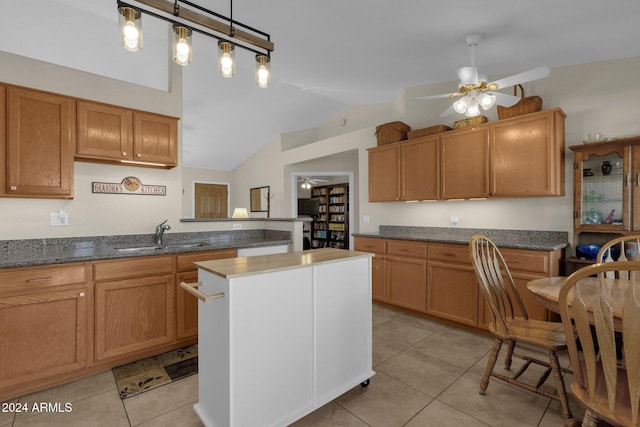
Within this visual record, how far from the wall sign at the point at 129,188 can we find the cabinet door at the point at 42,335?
1.05 metres

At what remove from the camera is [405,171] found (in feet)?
12.9

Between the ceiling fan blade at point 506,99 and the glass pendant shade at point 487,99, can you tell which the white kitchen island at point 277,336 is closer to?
the glass pendant shade at point 487,99

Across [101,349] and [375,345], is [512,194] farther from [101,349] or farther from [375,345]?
[101,349]

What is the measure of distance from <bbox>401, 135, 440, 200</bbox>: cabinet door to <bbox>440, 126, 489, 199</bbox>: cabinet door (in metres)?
0.09

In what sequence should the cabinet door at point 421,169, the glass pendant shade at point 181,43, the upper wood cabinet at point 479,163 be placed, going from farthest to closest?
1. the cabinet door at point 421,169
2. the upper wood cabinet at point 479,163
3. the glass pendant shade at point 181,43

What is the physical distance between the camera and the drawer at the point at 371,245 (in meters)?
3.85

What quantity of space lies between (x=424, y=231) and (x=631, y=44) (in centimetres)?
253

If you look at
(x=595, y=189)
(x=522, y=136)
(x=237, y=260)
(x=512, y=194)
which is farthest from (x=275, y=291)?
(x=595, y=189)

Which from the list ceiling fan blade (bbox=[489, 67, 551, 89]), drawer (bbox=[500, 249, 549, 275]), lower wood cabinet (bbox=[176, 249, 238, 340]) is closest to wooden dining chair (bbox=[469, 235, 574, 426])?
drawer (bbox=[500, 249, 549, 275])

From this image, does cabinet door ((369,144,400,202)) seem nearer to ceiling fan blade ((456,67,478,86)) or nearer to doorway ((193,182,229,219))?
ceiling fan blade ((456,67,478,86))

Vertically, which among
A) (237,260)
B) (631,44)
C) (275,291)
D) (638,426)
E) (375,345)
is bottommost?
(375,345)

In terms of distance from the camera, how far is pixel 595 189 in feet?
9.11

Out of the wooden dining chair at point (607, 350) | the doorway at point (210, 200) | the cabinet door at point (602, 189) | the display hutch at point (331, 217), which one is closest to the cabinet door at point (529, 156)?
the cabinet door at point (602, 189)

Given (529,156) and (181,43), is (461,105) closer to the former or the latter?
(529,156)
